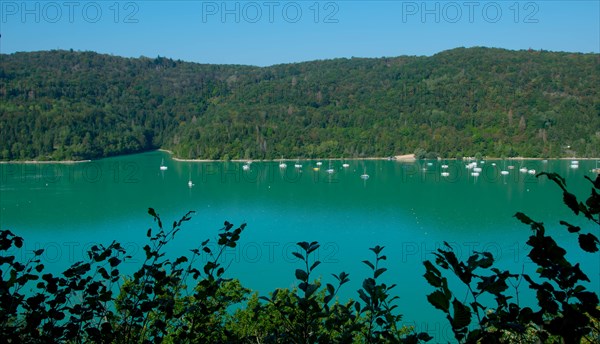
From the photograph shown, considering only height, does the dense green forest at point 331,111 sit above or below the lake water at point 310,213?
above

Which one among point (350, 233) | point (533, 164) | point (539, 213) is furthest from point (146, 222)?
point (533, 164)

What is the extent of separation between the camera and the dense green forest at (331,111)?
44.9 meters

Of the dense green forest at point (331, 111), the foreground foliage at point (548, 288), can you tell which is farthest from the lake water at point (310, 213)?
the dense green forest at point (331, 111)

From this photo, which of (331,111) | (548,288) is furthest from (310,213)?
(331,111)

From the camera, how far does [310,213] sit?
21.7m

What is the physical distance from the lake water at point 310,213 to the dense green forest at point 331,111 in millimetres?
5727

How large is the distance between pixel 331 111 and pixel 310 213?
110ft

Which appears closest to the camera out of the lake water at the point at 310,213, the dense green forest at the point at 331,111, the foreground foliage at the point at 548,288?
the foreground foliage at the point at 548,288

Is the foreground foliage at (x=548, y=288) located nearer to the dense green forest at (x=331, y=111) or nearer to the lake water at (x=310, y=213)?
Result: the lake water at (x=310, y=213)

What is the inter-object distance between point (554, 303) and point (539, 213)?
2225cm

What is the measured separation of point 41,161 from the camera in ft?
143

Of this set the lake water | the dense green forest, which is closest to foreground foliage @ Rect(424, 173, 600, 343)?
the lake water

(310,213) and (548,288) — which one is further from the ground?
(548,288)

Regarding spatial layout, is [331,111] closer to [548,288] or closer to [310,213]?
[310,213]
